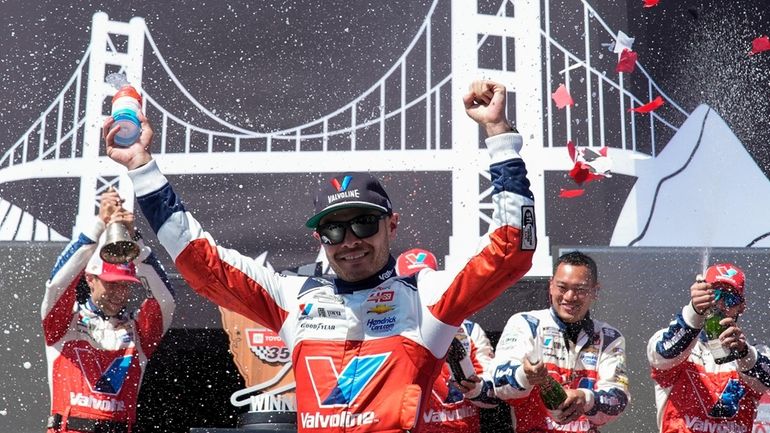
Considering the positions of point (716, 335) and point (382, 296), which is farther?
point (716, 335)

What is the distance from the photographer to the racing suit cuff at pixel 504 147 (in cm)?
A: 261

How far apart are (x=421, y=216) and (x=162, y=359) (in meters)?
1.66

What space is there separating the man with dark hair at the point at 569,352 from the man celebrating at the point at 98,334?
1.86 meters

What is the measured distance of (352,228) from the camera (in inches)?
107

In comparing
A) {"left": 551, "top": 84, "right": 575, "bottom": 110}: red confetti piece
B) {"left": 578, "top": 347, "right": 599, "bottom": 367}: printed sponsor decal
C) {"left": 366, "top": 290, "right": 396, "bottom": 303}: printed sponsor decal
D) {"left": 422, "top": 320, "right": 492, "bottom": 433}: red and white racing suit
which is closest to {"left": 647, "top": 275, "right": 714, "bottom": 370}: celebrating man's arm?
{"left": 578, "top": 347, "right": 599, "bottom": 367}: printed sponsor decal

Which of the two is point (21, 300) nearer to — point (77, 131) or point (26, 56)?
point (77, 131)

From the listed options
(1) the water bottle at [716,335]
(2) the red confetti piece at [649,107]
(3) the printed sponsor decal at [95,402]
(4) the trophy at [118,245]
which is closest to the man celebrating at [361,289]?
(4) the trophy at [118,245]

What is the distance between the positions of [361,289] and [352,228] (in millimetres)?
193

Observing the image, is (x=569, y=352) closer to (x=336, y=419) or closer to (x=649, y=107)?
(x=649, y=107)

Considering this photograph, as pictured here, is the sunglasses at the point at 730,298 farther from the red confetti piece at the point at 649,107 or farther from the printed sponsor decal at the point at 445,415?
the printed sponsor decal at the point at 445,415

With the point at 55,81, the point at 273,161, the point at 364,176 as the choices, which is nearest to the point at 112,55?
the point at 55,81

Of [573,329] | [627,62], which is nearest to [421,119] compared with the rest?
[627,62]

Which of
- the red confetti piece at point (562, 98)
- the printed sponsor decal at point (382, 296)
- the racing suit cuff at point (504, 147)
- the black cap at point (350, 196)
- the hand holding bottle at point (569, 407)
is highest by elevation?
the red confetti piece at point (562, 98)

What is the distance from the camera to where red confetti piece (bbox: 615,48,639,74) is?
5645 mm
